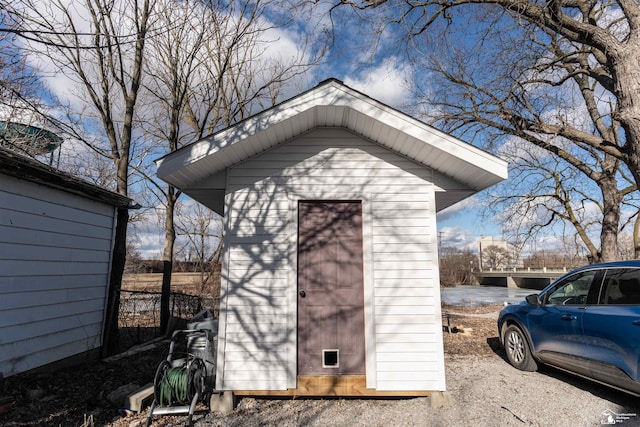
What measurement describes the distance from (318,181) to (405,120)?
1.41 meters

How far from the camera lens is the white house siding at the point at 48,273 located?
466cm

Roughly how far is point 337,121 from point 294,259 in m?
2.03

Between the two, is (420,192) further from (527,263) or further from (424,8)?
(527,263)

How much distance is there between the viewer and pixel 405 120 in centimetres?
426

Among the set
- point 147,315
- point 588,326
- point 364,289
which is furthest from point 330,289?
point 147,315

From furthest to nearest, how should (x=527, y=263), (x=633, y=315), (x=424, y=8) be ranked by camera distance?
(x=527, y=263)
(x=424, y=8)
(x=633, y=315)

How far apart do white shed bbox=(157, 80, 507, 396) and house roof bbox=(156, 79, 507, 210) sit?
0.7 inches

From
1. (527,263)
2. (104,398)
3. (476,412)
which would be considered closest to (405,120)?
(476,412)

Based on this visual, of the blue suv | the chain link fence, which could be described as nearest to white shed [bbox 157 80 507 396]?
the blue suv

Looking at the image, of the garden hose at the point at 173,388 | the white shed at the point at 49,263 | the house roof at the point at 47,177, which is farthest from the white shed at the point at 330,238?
the white shed at the point at 49,263

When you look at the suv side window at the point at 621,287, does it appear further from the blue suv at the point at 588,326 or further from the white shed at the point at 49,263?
the white shed at the point at 49,263

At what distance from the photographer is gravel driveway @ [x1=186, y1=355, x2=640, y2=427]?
3.71 meters

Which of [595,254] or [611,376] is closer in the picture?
[611,376]

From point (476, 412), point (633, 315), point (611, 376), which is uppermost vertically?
point (633, 315)
